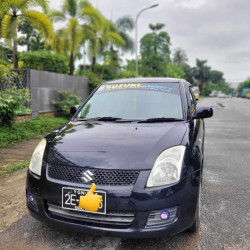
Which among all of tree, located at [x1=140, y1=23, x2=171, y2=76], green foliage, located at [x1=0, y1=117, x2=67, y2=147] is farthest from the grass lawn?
tree, located at [x1=140, y1=23, x2=171, y2=76]

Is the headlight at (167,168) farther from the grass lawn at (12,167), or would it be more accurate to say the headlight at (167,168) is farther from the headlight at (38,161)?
the grass lawn at (12,167)

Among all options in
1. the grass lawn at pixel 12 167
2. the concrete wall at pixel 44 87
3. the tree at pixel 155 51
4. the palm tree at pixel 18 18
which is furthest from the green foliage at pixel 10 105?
the tree at pixel 155 51

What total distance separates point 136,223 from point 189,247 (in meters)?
0.66

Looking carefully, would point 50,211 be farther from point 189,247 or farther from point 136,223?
point 189,247

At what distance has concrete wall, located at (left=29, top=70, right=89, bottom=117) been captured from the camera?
10348mm

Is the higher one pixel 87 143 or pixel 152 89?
pixel 152 89

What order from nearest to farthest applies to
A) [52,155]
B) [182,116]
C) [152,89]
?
1. [52,155]
2. [182,116]
3. [152,89]

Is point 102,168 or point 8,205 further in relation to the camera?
point 8,205

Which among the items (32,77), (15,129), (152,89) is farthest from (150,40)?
(152,89)

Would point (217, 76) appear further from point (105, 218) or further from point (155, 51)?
point (105, 218)

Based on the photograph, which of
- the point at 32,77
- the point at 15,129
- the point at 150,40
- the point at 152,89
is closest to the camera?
the point at 152,89

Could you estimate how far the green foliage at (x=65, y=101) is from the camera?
11994 mm

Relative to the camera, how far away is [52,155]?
8.66 feet

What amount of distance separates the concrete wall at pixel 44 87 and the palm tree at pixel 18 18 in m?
1.13
